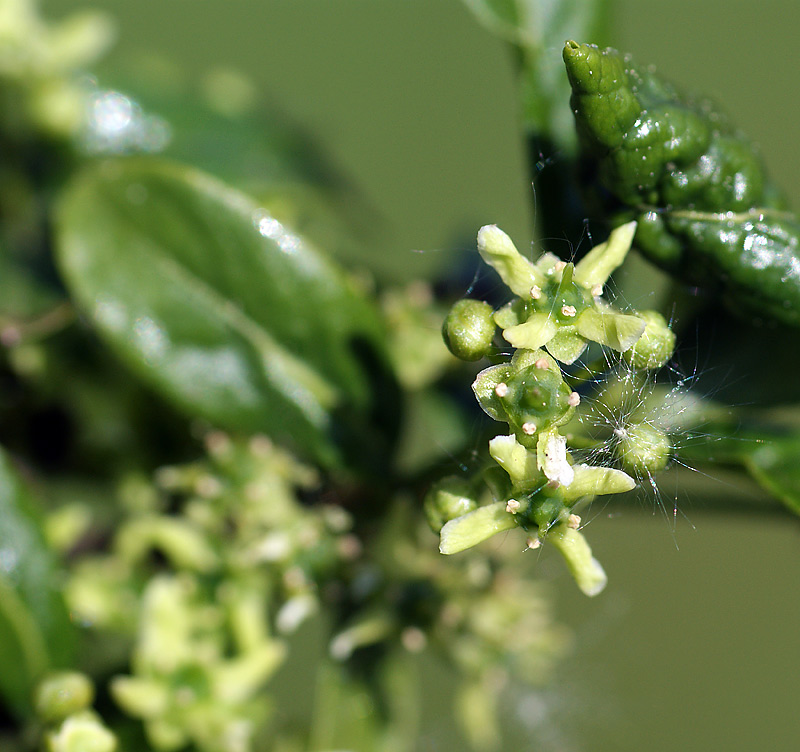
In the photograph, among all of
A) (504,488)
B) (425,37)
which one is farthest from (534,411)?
(425,37)

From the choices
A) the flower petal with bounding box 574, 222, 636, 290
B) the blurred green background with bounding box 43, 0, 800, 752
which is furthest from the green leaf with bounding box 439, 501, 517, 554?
the blurred green background with bounding box 43, 0, 800, 752

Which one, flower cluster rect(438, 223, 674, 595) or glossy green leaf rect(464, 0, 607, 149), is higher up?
glossy green leaf rect(464, 0, 607, 149)

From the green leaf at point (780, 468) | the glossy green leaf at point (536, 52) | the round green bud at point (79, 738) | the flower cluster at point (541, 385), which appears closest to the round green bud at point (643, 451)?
the flower cluster at point (541, 385)

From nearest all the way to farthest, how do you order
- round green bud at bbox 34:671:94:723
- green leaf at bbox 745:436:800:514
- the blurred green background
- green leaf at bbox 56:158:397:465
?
1. green leaf at bbox 745:436:800:514
2. round green bud at bbox 34:671:94:723
3. green leaf at bbox 56:158:397:465
4. the blurred green background

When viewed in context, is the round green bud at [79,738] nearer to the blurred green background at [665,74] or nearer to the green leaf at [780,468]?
the green leaf at [780,468]

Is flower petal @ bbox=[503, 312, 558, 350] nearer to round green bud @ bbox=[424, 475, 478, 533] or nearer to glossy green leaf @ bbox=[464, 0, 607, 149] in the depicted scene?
round green bud @ bbox=[424, 475, 478, 533]

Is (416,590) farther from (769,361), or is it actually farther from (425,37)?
(425,37)
